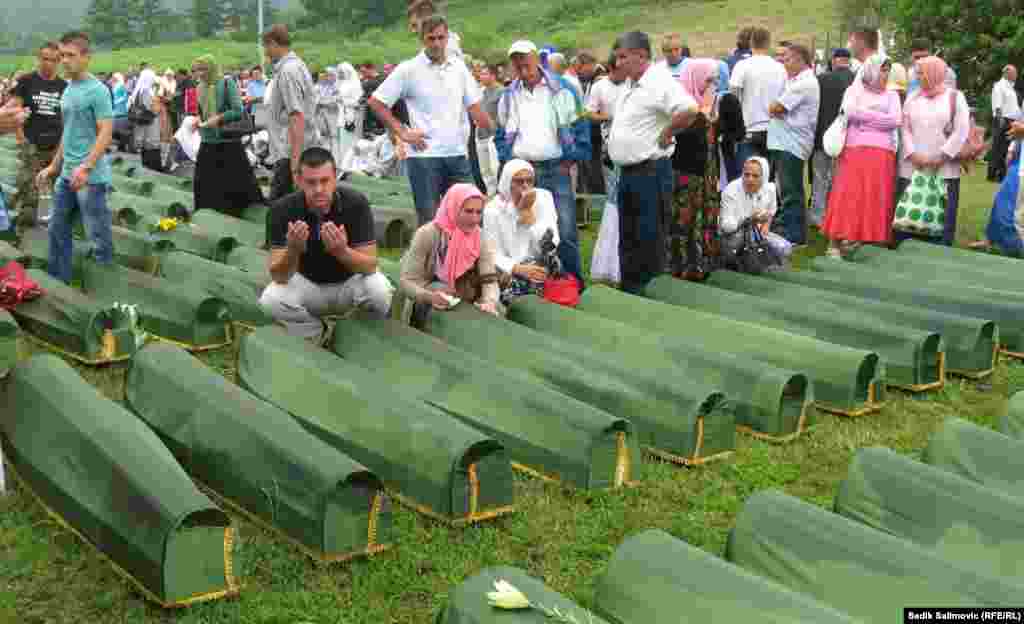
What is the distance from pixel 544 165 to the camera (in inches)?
298

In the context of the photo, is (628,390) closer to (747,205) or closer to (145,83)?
(747,205)

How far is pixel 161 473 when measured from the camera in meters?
3.79

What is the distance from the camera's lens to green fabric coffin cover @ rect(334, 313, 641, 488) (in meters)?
4.48

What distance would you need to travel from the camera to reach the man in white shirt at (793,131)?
8.97m

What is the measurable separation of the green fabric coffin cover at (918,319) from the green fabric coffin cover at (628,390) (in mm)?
1478

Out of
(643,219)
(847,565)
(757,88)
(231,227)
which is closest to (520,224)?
(643,219)

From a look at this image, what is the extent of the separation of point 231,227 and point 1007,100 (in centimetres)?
1069

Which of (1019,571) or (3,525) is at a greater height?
(1019,571)

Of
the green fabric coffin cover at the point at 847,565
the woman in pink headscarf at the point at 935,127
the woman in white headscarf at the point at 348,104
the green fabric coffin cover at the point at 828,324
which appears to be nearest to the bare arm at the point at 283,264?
the green fabric coffin cover at the point at 828,324

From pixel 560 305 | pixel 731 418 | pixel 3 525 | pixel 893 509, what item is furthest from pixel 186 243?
pixel 893 509

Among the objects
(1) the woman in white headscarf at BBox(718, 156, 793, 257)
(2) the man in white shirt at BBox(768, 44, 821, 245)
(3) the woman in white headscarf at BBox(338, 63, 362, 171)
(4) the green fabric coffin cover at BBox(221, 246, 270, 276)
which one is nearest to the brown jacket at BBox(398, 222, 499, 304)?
(4) the green fabric coffin cover at BBox(221, 246, 270, 276)

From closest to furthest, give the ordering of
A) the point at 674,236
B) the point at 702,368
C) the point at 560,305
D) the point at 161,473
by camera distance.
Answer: the point at 161,473 → the point at 702,368 → the point at 560,305 → the point at 674,236

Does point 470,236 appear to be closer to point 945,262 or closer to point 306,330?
point 306,330

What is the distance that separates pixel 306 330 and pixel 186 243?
9.64ft
